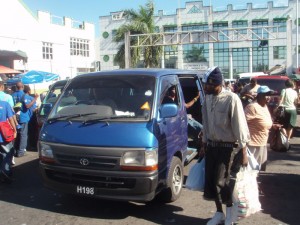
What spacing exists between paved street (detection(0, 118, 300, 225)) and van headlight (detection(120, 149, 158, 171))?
0.78m

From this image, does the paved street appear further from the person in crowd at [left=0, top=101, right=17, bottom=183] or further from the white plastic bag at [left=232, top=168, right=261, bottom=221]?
the white plastic bag at [left=232, top=168, right=261, bottom=221]

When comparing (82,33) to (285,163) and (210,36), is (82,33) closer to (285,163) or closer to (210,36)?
(210,36)

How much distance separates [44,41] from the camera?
3931 cm

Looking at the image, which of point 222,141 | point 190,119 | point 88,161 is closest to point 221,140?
point 222,141

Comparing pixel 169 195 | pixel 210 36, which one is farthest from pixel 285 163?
pixel 210 36

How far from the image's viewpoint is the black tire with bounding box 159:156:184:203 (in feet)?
17.6

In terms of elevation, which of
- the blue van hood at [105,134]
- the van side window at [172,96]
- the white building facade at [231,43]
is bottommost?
the blue van hood at [105,134]

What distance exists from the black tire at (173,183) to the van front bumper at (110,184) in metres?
0.54

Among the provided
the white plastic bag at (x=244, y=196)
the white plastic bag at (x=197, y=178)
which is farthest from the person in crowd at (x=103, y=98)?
the white plastic bag at (x=244, y=196)

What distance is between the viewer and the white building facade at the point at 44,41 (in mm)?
33406

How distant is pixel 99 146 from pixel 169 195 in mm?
1376

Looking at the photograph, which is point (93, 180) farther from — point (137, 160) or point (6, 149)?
point (6, 149)

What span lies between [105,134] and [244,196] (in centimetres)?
191

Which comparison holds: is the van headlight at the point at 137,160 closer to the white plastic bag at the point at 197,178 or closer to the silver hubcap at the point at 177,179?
the white plastic bag at the point at 197,178
